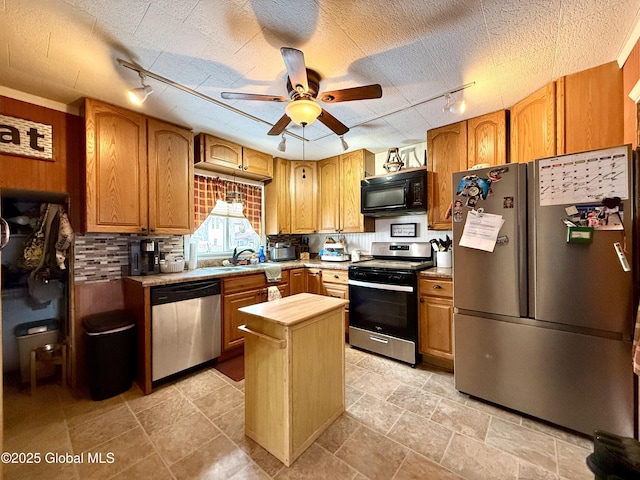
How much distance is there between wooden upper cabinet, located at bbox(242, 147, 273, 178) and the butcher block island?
2.12m

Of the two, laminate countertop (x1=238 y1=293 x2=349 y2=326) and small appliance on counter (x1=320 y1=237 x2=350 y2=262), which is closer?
laminate countertop (x1=238 y1=293 x2=349 y2=326)

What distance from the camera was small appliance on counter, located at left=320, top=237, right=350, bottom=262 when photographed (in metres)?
3.61

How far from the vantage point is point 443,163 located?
278 centimetres

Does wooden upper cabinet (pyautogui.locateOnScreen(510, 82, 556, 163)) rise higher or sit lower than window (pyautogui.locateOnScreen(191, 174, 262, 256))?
higher

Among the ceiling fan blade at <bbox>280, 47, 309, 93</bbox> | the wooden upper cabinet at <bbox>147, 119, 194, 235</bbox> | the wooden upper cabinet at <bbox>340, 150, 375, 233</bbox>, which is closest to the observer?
the ceiling fan blade at <bbox>280, 47, 309, 93</bbox>

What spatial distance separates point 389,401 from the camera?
205 cm

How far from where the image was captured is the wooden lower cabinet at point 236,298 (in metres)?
2.67

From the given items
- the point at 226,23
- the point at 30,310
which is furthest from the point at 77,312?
the point at 226,23

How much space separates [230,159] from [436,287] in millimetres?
2615

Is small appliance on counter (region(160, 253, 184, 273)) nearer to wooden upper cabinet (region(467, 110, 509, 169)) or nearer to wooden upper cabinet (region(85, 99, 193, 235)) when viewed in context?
wooden upper cabinet (region(85, 99, 193, 235))

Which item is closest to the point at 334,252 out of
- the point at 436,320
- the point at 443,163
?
the point at 436,320

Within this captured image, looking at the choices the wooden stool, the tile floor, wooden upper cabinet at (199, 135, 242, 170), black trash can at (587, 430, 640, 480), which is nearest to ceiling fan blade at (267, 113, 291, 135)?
wooden upper cabinet at (199, 135, 242, 170)

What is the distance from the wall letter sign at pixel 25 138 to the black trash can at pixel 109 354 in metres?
1.38

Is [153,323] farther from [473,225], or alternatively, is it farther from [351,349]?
[473,225]
